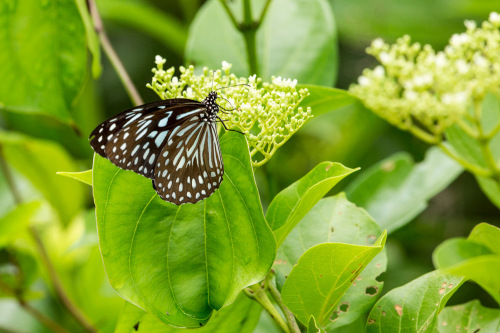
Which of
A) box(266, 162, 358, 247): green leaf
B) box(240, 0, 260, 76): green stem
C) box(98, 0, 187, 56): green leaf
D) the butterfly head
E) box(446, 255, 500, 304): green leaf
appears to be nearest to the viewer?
box(446, 255, 500, 304): green leaf

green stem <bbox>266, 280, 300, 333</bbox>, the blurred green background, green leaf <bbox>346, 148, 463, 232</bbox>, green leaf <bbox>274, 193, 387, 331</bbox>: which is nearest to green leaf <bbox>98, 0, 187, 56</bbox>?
the blurred green background

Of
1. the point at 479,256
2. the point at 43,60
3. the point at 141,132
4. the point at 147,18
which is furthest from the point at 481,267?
the point at 147,18

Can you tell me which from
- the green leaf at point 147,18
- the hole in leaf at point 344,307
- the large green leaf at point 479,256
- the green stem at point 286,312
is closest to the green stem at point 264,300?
the green stem at point 286,312

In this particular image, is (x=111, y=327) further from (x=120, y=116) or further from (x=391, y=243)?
(x=391, y=243)

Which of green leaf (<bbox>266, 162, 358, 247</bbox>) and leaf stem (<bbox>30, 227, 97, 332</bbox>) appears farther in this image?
leaf stem (<bbox>30, 227, 97, 332</bbox>)

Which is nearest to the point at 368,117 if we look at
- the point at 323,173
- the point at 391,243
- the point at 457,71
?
the point at 391,243

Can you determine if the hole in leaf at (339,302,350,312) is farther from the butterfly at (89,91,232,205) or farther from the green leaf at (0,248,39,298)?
the green leaf at (0,248,39,298)
